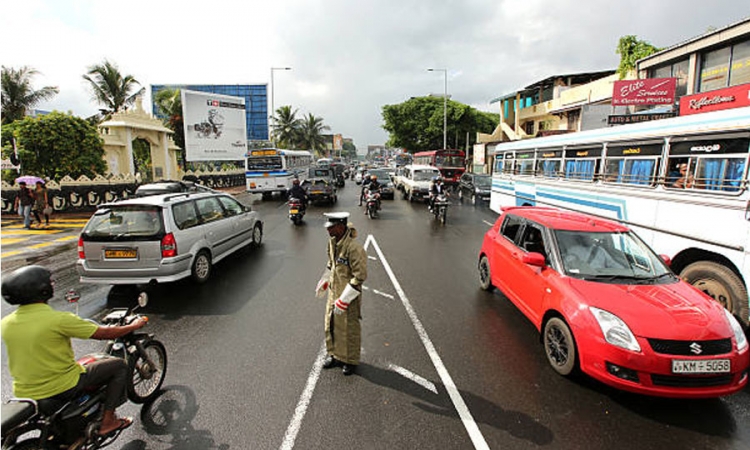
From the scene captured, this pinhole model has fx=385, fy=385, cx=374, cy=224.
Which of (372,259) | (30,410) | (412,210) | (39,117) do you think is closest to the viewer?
(30,410)

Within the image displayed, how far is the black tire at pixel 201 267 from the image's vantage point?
7121 millimetres

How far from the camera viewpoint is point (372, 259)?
362 inches

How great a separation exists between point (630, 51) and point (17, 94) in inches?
1506

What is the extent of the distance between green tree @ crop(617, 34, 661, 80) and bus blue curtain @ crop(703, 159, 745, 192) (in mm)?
19097

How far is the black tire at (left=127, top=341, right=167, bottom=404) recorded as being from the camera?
3.49 m

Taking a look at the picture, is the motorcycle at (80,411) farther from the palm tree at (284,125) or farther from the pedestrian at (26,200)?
the palm tree at (284,125)

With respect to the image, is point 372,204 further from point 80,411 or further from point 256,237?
point 80,411

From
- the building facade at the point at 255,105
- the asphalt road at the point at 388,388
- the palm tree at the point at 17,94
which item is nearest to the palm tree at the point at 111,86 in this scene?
the palm tree at the point at 17,94

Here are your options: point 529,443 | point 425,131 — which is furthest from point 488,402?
point 425,131

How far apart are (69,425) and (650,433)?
4.55 meters

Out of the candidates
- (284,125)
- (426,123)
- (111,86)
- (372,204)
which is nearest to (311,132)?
(284,125)

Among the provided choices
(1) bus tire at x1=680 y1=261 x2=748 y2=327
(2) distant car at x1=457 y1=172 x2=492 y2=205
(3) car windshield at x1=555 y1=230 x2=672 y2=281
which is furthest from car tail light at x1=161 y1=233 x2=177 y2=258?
(2) distant car at x1=457 y1=172 x2=492 y2=205

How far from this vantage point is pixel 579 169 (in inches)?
Result: 373

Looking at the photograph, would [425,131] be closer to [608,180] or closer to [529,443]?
[608,180]
